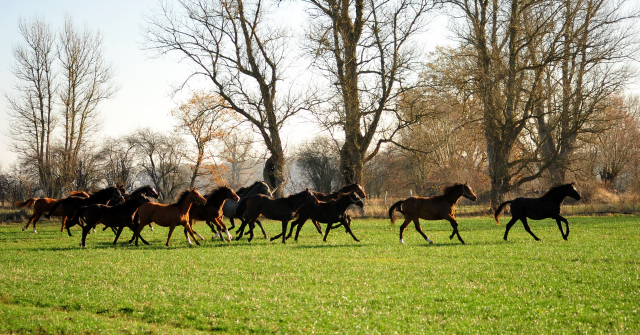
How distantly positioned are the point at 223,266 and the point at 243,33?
2742 cm

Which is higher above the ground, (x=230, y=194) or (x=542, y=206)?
(x=230, y=194)

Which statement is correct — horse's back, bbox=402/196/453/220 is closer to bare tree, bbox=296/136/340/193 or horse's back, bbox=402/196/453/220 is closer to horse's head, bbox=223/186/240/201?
horse's head, bbox=223/186/240/201

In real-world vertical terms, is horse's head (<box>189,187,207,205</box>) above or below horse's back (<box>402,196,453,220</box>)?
above

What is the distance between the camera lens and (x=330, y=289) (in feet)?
30.6

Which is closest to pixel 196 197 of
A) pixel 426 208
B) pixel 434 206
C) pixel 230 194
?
pixel 230 194

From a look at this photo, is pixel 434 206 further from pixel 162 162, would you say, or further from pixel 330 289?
pixel 162 162

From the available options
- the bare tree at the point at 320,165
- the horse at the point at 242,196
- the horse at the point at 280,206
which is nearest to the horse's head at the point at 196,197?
the horse at the point at 280,206

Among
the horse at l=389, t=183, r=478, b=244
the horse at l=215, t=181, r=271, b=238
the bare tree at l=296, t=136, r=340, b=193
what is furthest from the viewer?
the bare tree at l=296, t=136, r=340, b=193

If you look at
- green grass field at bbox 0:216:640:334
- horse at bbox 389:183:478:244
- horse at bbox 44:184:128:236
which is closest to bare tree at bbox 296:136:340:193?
horse at bbox 44:184:128:236

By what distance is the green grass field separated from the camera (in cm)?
719

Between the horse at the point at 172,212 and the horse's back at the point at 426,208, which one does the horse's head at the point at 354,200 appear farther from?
the horse at the point at 172,212

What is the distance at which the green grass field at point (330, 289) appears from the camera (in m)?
7.19

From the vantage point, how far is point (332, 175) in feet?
183

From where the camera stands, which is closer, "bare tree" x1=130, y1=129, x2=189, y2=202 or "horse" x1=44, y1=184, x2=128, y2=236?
"horse" x1=44, y1=184, x2=128, y2=236
